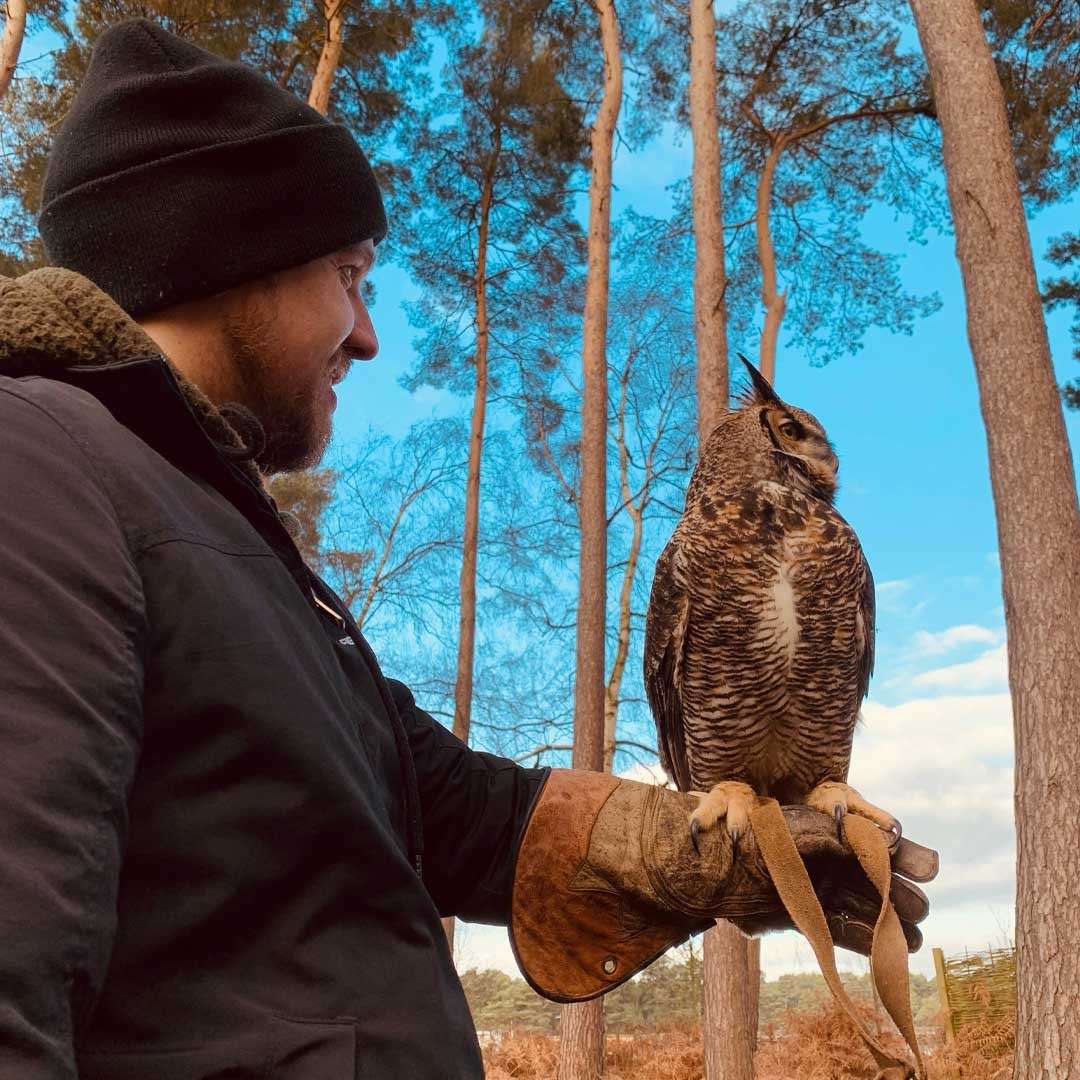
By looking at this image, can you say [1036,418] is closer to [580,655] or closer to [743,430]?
[743,430]

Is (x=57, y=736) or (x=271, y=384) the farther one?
(x=271, y=384)

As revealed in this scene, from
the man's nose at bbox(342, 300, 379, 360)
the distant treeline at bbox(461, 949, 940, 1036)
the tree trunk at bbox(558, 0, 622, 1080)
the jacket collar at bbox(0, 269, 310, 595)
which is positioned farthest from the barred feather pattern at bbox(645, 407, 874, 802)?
the distant treeline at bbox(461, 949, 940, 1036)

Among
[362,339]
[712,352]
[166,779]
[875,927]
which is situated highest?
[712,352]

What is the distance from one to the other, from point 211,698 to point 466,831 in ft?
3.17

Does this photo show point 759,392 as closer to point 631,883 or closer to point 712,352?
point 631,883

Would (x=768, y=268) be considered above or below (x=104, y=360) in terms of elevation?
above

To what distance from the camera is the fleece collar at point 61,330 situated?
3.43 feet

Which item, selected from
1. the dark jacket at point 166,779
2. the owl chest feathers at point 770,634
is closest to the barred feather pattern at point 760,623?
the owl chest feathers at point 770,634

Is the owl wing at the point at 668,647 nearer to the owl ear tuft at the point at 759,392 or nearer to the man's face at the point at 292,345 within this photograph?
the owl ear tuft at the point at 759,392

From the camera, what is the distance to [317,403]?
61.4 inches

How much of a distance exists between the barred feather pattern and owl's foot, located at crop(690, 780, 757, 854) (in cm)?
67

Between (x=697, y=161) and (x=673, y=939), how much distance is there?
7.15 metres

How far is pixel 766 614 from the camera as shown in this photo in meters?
2.61

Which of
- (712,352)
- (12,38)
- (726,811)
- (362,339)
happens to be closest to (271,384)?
(362,339)
